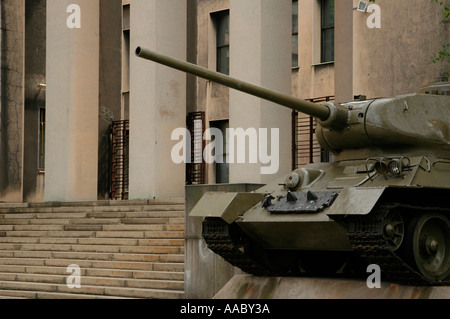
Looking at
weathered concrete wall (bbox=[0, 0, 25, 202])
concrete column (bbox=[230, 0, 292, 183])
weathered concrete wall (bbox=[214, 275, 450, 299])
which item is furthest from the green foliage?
weathered concrete wall (bbox=[0, 0, 25, 202])

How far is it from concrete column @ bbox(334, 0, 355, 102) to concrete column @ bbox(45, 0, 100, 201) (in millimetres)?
6395

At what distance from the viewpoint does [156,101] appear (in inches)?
846

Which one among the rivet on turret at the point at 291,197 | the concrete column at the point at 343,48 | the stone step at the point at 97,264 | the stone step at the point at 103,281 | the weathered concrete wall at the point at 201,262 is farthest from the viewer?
the concrete column at the point at 343,48

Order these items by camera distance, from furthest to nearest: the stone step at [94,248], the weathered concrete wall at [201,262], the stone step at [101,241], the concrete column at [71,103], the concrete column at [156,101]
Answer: the concrete column at [71,103] → the concrete column at [156,101] → the stone step at [101,241] → the stone step at [94,248] → the weathered concrete wall at [201,262]

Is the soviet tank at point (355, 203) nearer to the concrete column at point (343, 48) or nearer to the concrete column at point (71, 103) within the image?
the concrete column at point (343, 48)

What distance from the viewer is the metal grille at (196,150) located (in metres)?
→ 26.5

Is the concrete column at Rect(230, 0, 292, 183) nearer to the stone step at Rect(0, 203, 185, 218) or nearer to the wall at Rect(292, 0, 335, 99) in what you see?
the stone step at Rect(0, 203, 185, 218)

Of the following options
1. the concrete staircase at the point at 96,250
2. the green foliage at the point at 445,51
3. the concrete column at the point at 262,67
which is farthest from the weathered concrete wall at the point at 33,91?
the green foliage at the point at 445,51

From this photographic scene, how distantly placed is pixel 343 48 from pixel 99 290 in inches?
428

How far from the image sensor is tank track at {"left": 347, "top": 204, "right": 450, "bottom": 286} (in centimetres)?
1152

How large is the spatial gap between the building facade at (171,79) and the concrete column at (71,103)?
0.11ft

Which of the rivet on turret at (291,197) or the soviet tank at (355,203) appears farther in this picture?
the rivet on turret at (291,197)

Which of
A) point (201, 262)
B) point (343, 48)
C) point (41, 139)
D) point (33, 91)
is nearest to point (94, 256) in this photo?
point (201, 262)
